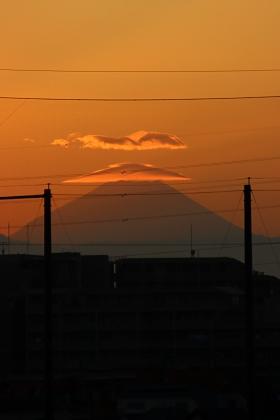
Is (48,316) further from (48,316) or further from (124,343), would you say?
(124,343)

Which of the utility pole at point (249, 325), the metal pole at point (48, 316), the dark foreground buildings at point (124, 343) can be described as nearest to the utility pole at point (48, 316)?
the metal pole at point (48, 316)

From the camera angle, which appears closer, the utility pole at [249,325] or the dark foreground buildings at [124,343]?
the utility pole at [249,325]

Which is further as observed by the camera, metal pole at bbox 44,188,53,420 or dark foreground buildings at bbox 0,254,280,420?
dark foreground buildings at bbox 0,254,280,420

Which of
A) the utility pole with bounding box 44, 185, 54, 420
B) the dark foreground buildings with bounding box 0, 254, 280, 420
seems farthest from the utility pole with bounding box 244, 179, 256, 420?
the dark foreground buildings with bounding box 0, 254, 280, 420

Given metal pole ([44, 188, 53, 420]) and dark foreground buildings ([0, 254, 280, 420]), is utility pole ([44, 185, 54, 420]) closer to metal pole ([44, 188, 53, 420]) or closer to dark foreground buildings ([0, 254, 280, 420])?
metal pole ([44, 188, 53, 420])

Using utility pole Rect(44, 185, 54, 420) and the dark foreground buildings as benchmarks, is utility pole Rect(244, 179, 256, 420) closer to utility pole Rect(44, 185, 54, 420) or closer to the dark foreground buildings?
utility pole Rect(44, 185, 54, 420)

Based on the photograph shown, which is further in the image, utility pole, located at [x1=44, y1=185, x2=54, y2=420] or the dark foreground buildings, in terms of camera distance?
the dark foreground buildings

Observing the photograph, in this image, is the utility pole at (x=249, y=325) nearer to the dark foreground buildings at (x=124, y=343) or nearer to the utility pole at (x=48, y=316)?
the utility pole at (x=48, y=316)

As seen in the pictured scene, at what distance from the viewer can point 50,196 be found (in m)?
35.0

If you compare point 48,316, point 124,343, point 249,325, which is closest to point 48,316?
point 48,316

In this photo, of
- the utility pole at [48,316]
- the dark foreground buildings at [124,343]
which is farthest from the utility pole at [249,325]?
the dark foreground buildings at [124,343]

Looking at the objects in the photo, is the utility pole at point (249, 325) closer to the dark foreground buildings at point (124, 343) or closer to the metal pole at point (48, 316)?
the metal pole at point (48, 316)

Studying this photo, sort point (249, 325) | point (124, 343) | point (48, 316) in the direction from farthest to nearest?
point (124, 343), point (48, 316), point (249, 325)

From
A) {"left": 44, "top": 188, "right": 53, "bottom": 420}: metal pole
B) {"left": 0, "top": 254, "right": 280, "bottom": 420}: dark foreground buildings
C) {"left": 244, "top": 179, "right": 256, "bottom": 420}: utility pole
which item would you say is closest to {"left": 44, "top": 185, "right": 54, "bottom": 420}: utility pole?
{"left": 44, "top": 188, "right": 53, "bottom": 420}: metal pole
